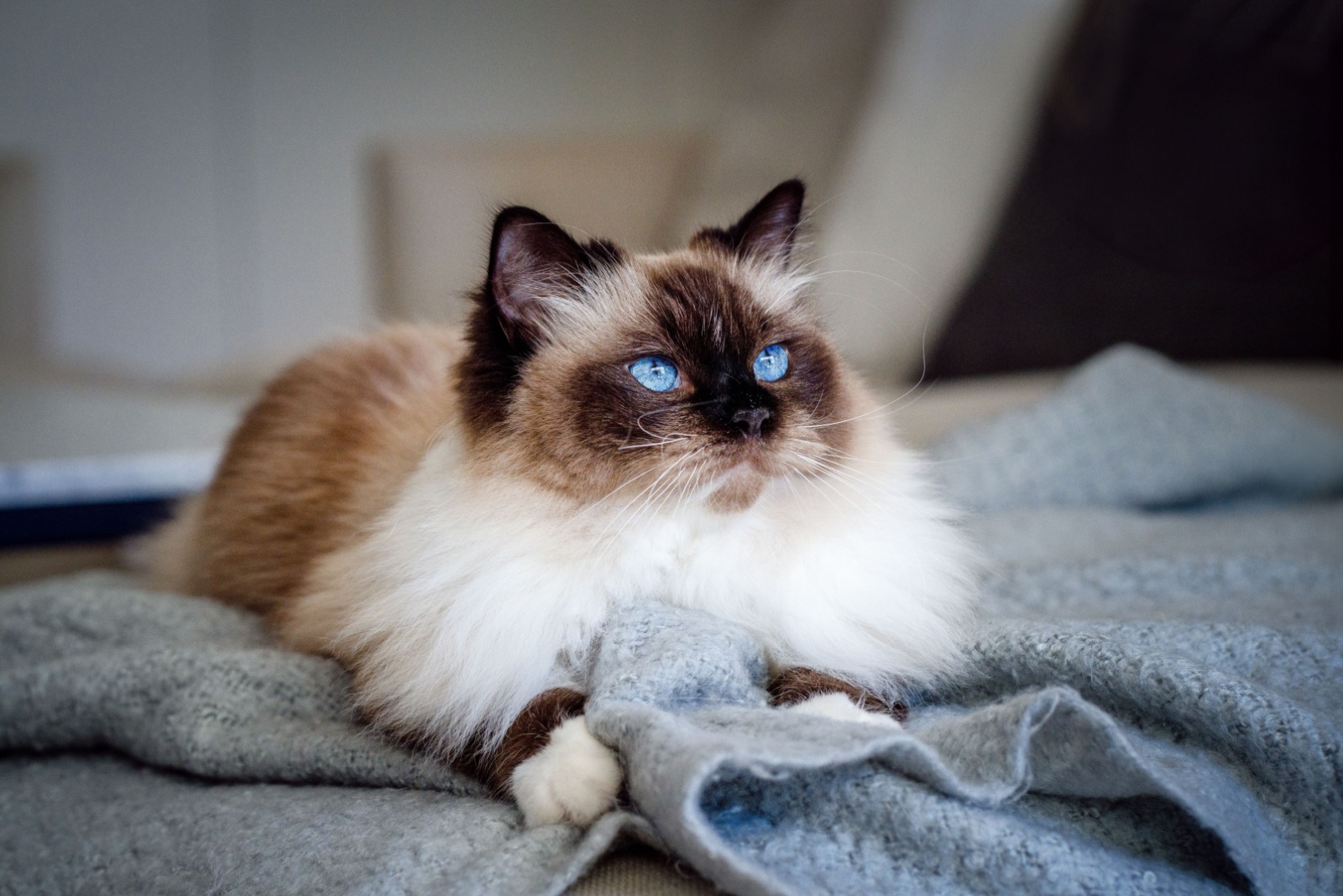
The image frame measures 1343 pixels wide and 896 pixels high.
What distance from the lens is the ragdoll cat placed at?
1.04 metres

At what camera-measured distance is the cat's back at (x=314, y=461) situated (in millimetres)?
1445

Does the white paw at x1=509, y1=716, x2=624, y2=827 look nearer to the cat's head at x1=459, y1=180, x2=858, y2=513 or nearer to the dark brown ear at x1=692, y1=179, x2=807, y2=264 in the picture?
the cat's head at x1=459, y1=180, x2=858, y2=513

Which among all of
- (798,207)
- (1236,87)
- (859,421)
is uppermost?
(1236,87)

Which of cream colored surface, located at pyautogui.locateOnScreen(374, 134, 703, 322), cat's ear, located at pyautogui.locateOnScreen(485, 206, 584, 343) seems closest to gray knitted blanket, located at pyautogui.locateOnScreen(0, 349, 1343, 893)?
cat's ear, located at pyautogui.locateOnScreen(485, 206, 584, 343)

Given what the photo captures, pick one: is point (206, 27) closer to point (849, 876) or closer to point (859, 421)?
point (859, 421)

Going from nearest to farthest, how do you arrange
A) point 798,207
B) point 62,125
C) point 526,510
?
point 526,510 < point 798,207 < point 62,125

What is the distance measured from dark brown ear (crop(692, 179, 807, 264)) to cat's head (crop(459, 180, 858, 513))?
13mm

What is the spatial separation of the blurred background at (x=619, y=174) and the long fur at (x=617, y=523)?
925 millimetres

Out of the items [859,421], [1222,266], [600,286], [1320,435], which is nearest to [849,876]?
[859,421]

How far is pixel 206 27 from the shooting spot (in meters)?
4.18

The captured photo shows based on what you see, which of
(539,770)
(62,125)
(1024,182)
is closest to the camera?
(539,770)

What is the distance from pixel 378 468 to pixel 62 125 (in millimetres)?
3589

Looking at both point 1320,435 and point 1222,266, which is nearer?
point 1320,435

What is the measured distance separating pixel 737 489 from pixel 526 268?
383 millimetres
